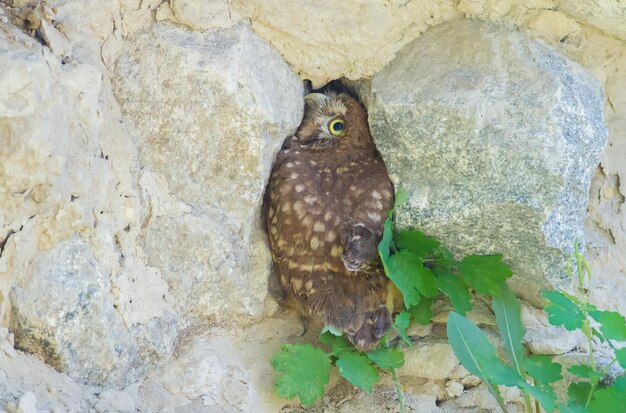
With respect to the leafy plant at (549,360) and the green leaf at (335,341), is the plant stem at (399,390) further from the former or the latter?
the leafy plant at (549,360)

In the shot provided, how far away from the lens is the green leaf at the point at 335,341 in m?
2.96

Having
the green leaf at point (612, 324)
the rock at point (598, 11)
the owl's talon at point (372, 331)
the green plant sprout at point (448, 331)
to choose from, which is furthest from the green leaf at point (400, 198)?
the rock at point (598, 11)

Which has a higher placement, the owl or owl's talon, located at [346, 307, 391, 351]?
the owl

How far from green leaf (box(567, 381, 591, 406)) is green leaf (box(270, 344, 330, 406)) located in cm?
81

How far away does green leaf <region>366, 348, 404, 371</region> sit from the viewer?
2.89 m

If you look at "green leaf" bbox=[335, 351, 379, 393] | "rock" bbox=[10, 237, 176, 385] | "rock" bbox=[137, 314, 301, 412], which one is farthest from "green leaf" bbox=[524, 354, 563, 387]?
"rock" bbox=[10, 237, 176, 385]

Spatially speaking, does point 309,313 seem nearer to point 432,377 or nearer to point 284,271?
point 284,271

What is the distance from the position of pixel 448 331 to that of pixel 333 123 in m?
1.02

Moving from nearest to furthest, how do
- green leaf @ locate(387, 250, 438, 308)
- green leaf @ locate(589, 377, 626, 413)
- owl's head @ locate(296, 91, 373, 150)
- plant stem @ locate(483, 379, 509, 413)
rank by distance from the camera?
green leaf @ locate(589, 377, 626, 413) → plant stem @ locate(483, 379, 509, 413) → green leaf @ locate(387, 250, 438, 308) → owl's head @ locate(296, 91, 373, 150)

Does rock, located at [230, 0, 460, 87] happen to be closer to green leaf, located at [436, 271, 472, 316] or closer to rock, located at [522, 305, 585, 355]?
green leaf, located at [436, 271, 472, 316]

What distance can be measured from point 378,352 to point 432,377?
0.80 feet

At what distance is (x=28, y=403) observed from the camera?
213 cm

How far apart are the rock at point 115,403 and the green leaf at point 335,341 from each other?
773mm

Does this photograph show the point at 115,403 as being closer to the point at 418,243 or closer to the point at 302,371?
the point at 302,371
